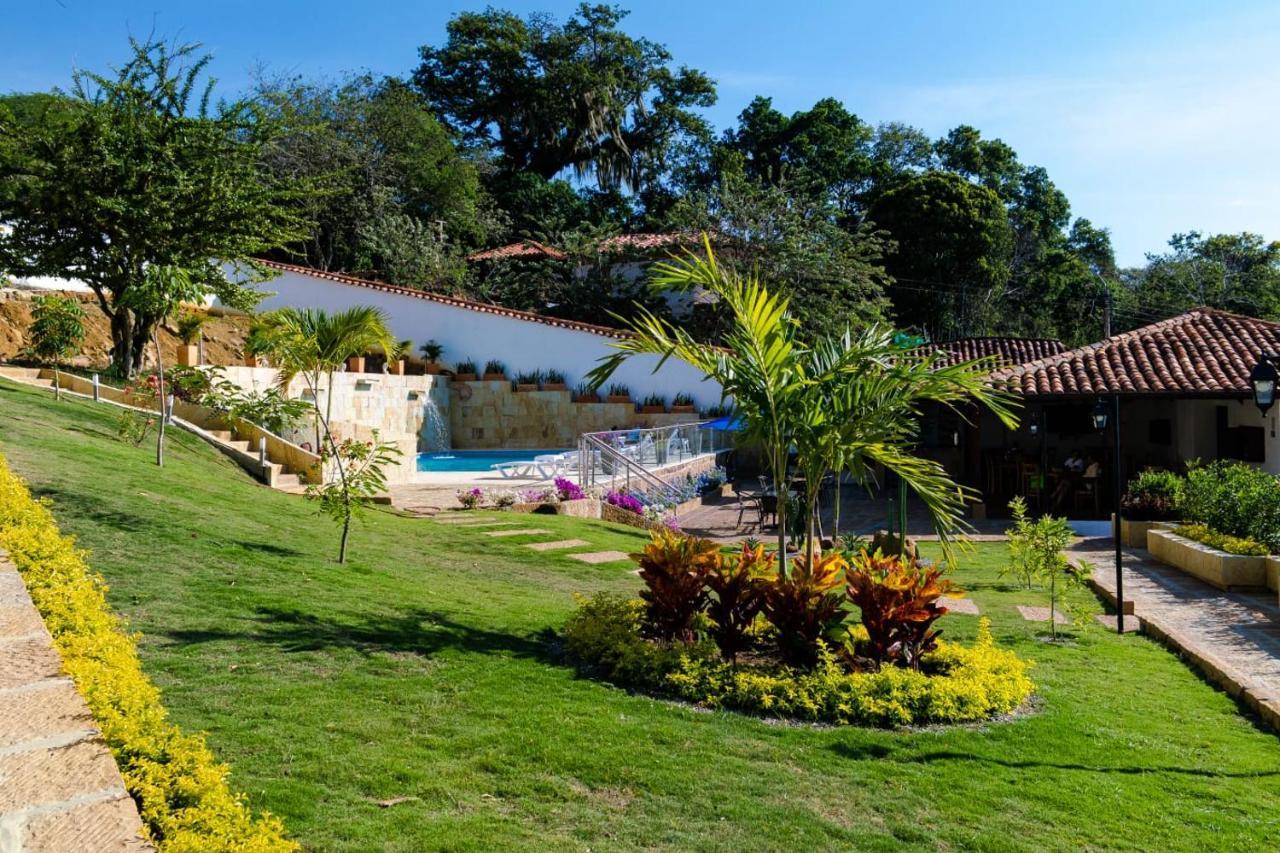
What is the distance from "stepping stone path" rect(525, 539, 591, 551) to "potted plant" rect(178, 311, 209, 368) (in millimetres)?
13012

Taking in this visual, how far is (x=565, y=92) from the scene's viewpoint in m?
44.1

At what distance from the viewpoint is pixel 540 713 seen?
556cm

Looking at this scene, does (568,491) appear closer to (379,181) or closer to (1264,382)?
(1264,382)

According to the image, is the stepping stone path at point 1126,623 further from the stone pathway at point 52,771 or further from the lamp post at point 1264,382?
the stone pathway at point 52,771

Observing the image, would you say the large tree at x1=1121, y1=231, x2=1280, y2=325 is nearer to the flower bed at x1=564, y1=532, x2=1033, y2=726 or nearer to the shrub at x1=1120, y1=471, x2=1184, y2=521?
the shrub at x1=1120, y1=471, x2=1184, y2=521

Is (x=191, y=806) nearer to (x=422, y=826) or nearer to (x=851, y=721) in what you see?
(x=422, y=826)

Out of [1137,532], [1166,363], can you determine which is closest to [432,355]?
[1166,363]

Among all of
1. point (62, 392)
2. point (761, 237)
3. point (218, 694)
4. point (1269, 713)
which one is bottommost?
point (1269, 713)

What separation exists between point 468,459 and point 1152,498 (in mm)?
16599

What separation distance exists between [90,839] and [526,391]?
26423mm

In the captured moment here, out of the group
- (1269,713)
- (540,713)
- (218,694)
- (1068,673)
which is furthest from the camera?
(1068,673)

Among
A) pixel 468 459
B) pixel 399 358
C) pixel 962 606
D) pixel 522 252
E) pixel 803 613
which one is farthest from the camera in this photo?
pixel 522 252

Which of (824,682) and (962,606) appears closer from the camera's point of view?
(824,682)

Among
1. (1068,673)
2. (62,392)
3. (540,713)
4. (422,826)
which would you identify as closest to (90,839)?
(422,826)
